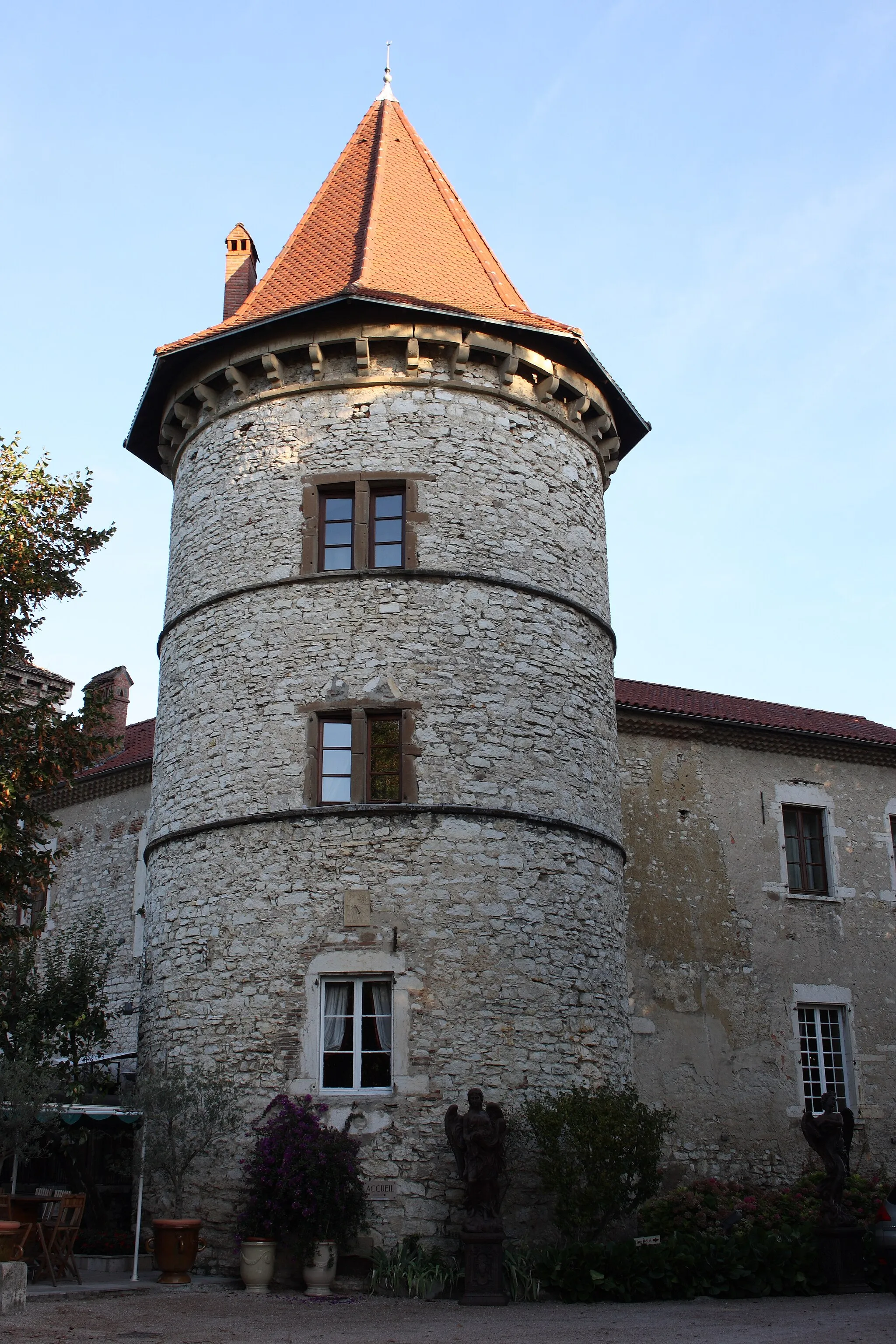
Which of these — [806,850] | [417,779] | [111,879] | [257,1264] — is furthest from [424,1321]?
[111,879]

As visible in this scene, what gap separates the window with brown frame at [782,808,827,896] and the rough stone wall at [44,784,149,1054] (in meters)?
9.13

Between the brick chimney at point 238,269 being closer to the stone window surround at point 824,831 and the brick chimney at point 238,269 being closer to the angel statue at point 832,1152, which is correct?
the stone window surround at point 824,831

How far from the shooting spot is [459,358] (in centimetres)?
Answer: 1395

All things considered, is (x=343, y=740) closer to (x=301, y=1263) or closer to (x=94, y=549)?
(x=94, y=549)

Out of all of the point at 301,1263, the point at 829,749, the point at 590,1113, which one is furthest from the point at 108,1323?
the point at 829,749

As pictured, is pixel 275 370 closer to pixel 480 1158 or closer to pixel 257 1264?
pixel 480 1158

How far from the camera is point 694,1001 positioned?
16.3 m

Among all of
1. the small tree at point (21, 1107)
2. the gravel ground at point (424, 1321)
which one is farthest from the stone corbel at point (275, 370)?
the gravel ground at point (424, 1321)

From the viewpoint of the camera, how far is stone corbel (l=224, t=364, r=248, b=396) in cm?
1427

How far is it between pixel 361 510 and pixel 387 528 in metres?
0.35

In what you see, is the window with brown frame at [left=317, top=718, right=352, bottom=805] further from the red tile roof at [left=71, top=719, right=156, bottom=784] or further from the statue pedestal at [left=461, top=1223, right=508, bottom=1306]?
the red tile roof at [left=71, top=719, right=156, bottom=784]

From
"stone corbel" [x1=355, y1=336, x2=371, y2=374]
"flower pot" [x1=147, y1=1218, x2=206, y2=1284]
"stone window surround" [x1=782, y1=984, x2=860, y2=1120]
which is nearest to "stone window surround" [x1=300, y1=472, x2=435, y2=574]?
"stone corbel" [x1=355, y1=336, x2=371, y2=374]

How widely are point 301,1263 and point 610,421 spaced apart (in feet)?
32.8

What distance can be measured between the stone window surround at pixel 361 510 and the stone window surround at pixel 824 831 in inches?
297
